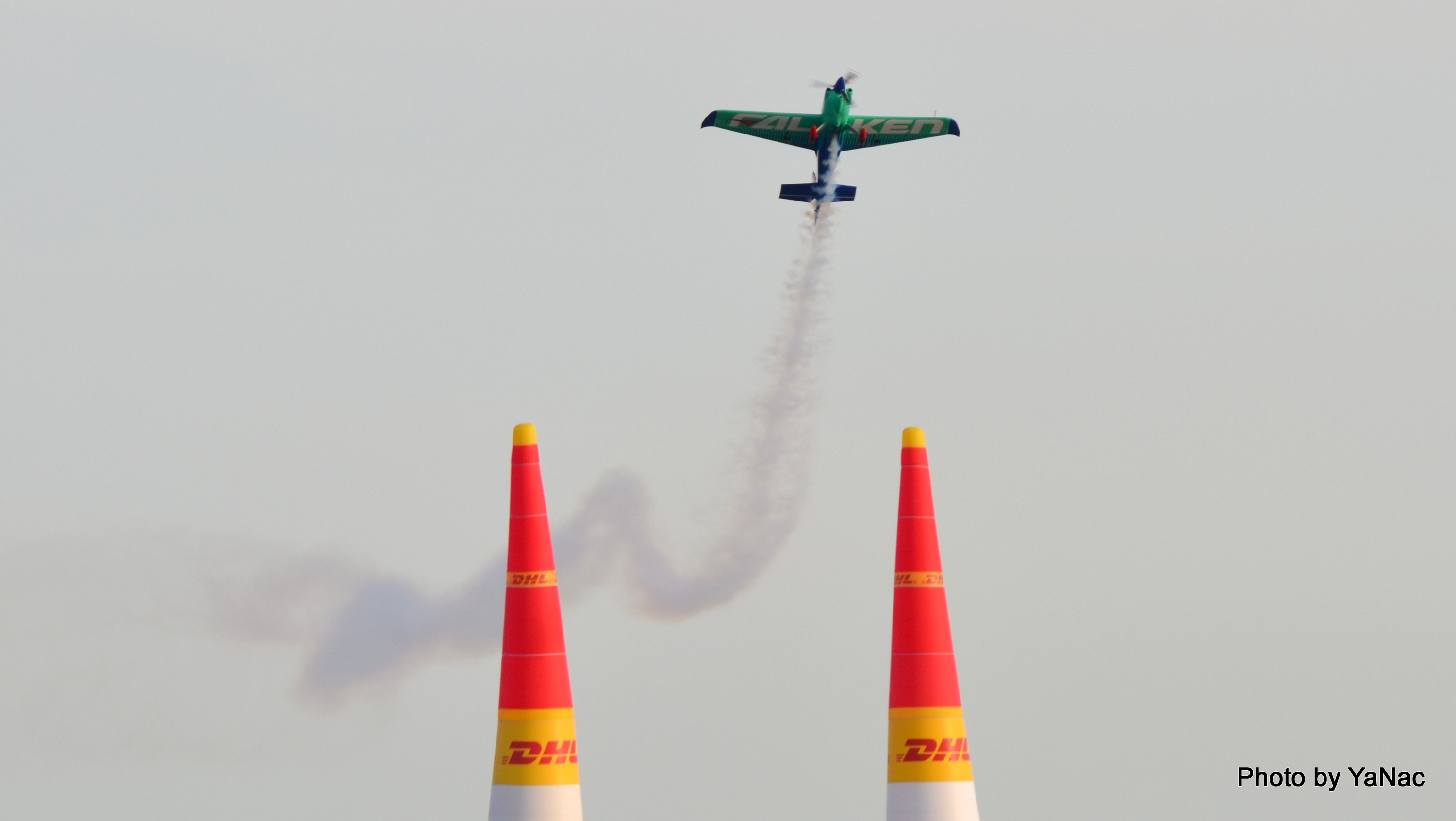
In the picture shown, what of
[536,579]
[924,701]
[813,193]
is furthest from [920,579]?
[813,193]

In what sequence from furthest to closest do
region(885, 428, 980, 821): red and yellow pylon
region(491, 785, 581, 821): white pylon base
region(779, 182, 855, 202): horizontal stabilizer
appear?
region(779, 182, 855, 202): horizontal stabilizer → region(885, 428, 980, 821): red and yellow pylon → region(491, 785, 581, 821): white pylon base

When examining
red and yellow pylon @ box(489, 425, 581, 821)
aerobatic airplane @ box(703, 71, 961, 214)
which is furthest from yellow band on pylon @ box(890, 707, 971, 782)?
aerobatic airplane @ box(703, 71, 961, 214)

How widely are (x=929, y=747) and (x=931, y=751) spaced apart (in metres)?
0.05

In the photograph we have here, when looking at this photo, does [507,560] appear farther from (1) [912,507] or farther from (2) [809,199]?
(2) [809,199]

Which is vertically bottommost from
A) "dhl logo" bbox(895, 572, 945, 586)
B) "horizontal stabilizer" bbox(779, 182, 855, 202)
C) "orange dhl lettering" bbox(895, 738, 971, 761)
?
"orange dhl lettering" bbox(895, 738, 971, 761)

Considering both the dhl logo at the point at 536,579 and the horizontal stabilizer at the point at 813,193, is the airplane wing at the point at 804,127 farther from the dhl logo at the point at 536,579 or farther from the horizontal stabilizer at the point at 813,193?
the dhl logo at the point at 536,579

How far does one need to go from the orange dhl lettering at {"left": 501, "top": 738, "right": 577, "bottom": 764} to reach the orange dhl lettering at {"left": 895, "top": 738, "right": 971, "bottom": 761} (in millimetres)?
4471

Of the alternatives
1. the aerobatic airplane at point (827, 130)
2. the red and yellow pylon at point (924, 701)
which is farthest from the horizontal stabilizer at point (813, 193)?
the red and yellow pylon at point (924, 701)

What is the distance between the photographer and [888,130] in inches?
Answer: 1781

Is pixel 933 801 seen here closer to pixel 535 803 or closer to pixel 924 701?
pixel 924 701

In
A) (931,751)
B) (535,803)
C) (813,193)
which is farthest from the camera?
(813,193)

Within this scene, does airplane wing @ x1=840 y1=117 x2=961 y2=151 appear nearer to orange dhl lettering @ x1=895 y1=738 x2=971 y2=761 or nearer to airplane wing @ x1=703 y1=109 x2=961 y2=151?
airplane wing @ x1=703 y1=109 x2=961 y2=151

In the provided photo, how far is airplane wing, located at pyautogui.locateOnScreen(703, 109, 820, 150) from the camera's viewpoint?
1754 inches

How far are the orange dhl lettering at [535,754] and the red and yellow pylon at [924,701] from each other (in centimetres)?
440
